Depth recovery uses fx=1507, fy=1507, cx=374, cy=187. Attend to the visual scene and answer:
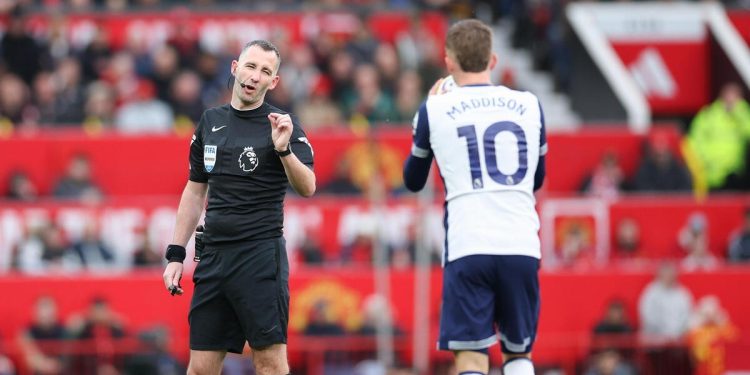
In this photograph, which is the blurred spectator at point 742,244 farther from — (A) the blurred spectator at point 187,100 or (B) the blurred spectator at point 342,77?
(A) the blurred spectator at point 187,100

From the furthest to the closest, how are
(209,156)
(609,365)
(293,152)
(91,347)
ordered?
(91,347) → (609,365) → (209,156) → (293,152)

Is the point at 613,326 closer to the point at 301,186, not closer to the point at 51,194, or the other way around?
the point at 51,194

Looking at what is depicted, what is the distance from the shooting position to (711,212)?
19.4 meters

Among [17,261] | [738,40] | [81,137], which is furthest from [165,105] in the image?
[738,40]

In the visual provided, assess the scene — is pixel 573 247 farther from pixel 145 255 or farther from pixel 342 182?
pixel 145 255

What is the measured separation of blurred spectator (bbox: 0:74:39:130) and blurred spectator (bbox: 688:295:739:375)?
9322 mm

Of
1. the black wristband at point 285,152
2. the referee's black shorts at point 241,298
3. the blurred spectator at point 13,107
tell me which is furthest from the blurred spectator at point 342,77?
the black wristband at point 285,152

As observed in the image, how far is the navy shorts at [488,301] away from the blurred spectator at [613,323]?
901 cm

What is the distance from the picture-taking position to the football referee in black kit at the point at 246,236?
805cm

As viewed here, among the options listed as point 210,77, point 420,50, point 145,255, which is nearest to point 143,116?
point 210,77

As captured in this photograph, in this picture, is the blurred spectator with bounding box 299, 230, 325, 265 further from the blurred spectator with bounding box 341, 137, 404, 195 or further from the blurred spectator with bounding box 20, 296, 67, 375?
the blurred spectator with bounding box 20, 296, 67, 375

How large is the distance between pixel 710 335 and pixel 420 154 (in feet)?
31.7

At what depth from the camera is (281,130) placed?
777 cm

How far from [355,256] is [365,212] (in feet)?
1.83
